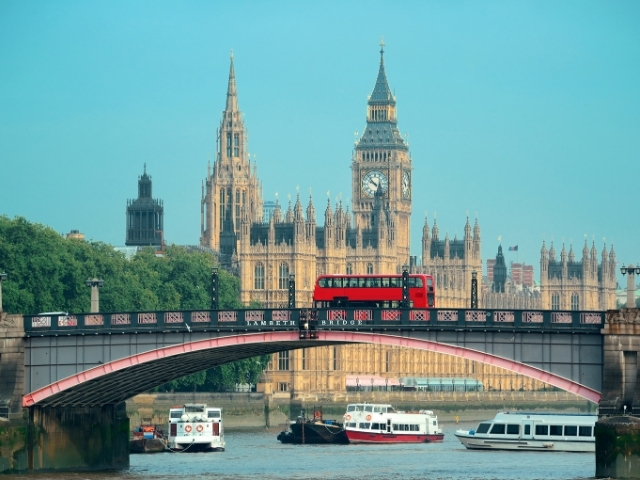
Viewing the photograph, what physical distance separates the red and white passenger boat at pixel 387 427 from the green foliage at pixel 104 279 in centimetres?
1858

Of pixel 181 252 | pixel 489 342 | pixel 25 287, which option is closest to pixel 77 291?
pixel 25 287

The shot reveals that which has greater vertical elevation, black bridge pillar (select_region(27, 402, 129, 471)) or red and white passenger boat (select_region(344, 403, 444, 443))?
black bridge pillar (select_region(27, 402, 129, 471))

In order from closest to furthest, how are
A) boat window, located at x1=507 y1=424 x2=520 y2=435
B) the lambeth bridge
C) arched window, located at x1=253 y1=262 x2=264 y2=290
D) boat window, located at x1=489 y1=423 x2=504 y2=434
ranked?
the lambeth bridge → boat window, located at x1=507 y1=424 x2=520 y2=435 → boat window, located at x1=489 y1=423 x2=504 y2=434 → arched window, located at x1=253 y1=262 x2=264 y2=290

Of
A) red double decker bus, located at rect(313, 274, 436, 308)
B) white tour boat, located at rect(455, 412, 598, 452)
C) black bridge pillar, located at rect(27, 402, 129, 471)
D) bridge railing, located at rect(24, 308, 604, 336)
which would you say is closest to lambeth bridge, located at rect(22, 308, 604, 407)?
bridge railing, located at rect(24, 308, 604, 336)

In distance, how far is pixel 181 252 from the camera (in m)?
187

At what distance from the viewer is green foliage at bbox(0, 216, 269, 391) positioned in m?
140

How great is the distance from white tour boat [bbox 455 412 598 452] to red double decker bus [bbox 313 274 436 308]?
937 centimetres

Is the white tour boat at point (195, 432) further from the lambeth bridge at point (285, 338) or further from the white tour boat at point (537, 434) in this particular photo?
the lambeth bridge at point (285, 338)

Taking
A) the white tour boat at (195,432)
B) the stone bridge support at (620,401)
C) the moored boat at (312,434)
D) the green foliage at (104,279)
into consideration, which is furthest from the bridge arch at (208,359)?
the green foliage at (104,279)

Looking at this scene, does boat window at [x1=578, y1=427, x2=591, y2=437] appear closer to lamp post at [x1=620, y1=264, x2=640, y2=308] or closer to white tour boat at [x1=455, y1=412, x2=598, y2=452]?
white tour boat at [x1=455, y1=412, x2=598, y2=452]

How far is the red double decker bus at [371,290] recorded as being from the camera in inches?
4345

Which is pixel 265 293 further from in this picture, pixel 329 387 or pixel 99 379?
pixel 99 379

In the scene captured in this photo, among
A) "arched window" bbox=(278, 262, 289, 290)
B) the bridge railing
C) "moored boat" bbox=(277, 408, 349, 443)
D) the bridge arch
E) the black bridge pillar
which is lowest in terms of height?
"moored boat" bbox=(277, 408, 349, 443)

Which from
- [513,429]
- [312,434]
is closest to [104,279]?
[312,434]
